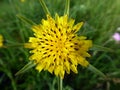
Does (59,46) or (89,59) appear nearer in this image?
(59,46)

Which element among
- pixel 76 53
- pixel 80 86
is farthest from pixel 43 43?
pixel 80 86

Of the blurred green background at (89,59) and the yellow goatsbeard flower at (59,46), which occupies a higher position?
the blurred green background at (89,59)

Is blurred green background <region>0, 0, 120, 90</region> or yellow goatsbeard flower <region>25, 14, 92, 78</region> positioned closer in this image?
yellow goatsbeard flower <region>25, 14, 92, 78</region>

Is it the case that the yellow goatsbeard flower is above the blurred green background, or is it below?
below

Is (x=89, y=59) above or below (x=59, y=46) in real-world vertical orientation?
above
